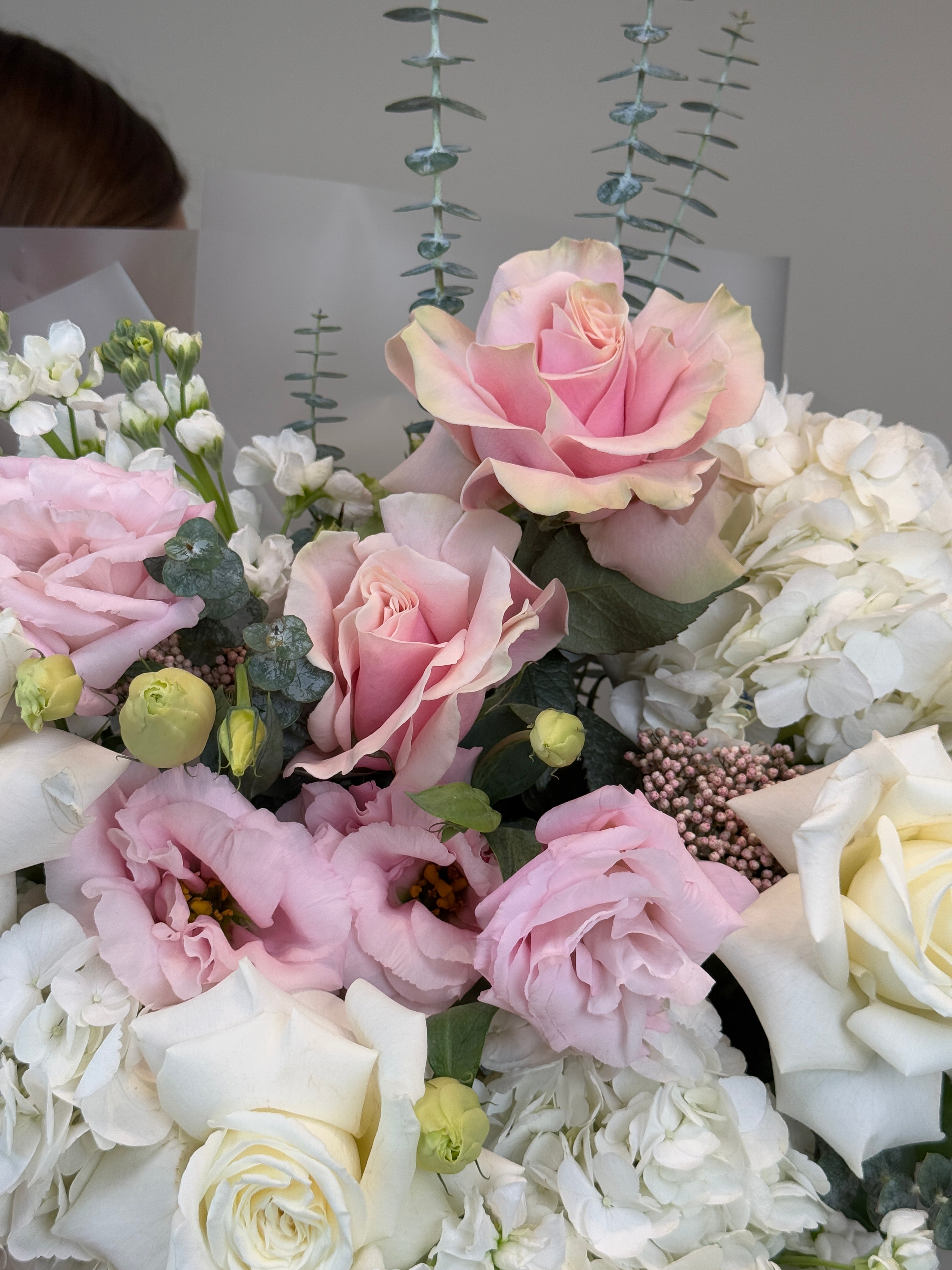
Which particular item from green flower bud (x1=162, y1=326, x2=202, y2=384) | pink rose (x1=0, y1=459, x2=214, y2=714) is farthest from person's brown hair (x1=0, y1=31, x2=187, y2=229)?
pink rose (x1=0, y1=459, x2=214, y2=714)

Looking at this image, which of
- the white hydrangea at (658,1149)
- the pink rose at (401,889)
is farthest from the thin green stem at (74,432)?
the white hydrangea at (658,1149)

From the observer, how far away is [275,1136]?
A: 11.7 inches

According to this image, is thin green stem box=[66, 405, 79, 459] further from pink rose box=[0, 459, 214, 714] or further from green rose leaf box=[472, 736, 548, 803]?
green rose leaf box=[472, 736, 548, 803]

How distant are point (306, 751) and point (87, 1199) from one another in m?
0.15

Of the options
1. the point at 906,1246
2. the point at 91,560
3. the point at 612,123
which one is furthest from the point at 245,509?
the point at 612,123

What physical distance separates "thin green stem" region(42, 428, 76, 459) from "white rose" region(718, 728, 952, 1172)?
1.12 feet

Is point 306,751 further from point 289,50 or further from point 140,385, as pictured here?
point 289,50

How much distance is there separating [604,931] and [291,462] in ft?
0.83

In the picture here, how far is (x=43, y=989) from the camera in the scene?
343 millimetres

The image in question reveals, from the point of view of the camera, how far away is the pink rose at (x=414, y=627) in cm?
34

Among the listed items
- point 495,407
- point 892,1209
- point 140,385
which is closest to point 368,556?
point 495,407

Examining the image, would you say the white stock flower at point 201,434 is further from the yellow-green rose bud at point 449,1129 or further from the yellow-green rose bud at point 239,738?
the yellow-green rose bud at point 449,1129

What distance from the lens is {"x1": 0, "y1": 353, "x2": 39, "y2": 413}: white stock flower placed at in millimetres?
427

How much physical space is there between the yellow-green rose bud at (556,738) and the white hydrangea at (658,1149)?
96 millimetres
